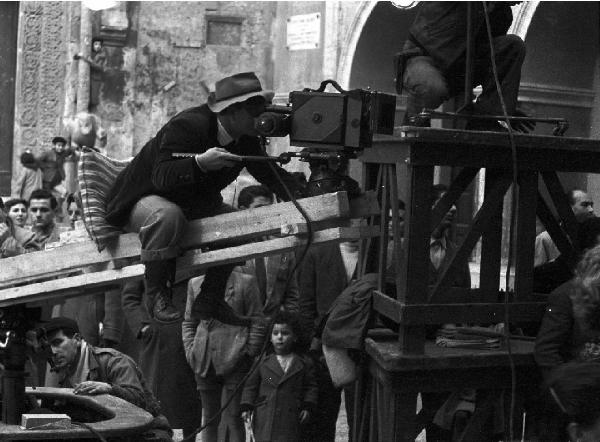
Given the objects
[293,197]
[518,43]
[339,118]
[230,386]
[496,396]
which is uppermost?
[518,43]

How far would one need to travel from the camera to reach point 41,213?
378 inches

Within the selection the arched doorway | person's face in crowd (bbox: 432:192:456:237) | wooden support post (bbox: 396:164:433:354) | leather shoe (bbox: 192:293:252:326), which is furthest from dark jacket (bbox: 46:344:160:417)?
the arched doorway

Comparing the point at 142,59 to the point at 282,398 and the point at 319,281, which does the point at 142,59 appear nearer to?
the point at 319,281

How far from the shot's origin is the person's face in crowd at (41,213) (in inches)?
377

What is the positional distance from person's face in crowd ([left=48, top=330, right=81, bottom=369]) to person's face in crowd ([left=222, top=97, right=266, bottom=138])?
1.92 meters

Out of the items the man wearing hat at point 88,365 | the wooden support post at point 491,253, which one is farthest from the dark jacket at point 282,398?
the wooden support post at point 491,253

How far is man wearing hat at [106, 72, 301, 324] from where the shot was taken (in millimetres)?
5086

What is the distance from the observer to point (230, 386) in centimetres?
769

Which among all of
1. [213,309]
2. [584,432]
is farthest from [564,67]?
[584,432]

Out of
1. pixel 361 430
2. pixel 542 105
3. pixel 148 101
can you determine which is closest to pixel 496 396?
pixel 361 430

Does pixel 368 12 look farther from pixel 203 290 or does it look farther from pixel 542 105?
pixel 203 290

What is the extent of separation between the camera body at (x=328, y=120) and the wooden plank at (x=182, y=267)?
418 millimetres

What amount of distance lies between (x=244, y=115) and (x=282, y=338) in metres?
2.58

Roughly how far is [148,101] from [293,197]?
10953 millimetres
